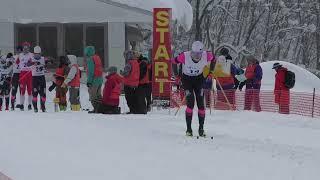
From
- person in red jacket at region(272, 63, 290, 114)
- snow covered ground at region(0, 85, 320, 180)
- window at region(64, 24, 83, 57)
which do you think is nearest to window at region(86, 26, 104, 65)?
window at region(64, 24, 83, 57)

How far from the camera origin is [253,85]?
1645 centimetres

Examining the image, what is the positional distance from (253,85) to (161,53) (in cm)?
260

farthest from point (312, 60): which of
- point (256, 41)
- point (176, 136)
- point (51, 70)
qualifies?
point (176, 136)

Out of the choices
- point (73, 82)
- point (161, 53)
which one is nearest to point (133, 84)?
point (73, 82)

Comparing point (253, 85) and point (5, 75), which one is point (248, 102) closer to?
point (253, 85)

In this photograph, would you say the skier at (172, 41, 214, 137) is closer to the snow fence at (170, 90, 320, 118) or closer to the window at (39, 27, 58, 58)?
the snow fence at (170, 90, 320, 118)

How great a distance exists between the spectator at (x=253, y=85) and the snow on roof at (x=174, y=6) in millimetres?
7410

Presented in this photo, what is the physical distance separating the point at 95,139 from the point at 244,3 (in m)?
41.9

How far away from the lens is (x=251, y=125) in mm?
12711

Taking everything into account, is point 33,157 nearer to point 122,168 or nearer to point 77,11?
point 122,168

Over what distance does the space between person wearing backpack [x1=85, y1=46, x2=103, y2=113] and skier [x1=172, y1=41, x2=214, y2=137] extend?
423cm

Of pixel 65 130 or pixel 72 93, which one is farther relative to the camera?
pixel 72 93

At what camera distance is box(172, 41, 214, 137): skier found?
1027 cm

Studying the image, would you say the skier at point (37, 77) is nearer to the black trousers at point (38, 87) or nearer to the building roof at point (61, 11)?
the black trousers at point (38, 87)
